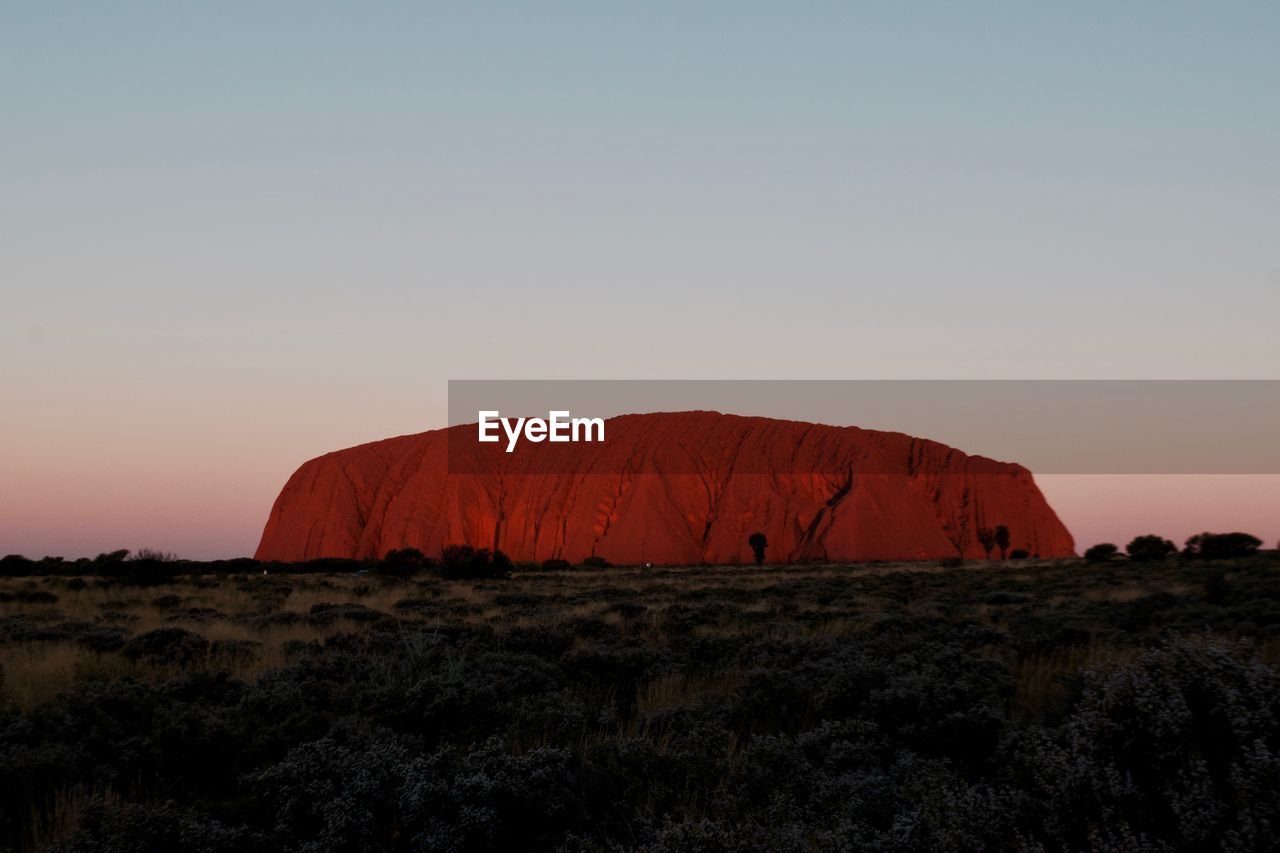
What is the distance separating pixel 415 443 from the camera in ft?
280

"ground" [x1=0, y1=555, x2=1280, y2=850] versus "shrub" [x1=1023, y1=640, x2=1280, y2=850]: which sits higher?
"shrub" [x1=1023, y1=640, x2=1280, y2=850]

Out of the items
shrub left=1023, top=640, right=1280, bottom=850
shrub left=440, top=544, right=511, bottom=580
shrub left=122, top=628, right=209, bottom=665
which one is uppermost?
shrub left=1023, top=640, right=1280, bottom=850

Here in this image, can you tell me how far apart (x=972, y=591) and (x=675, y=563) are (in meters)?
43.4

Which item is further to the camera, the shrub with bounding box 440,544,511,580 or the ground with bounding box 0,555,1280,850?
the shrub with bounding box 440,544,511,580

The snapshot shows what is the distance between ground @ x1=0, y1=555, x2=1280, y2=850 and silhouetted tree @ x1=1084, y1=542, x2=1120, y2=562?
30.6m

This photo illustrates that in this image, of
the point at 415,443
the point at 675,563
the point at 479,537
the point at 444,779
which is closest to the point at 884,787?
the point at 444,779

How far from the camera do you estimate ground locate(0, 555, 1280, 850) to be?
3898 mm

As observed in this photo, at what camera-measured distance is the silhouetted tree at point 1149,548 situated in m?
36.8

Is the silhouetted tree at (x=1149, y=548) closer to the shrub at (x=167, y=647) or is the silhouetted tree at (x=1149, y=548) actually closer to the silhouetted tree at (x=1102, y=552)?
the silhouetted tree at (x=1102, y=552)

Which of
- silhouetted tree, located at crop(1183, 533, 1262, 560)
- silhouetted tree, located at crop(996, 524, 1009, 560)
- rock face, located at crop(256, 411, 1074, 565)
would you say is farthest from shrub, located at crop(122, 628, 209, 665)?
silhouetted tree, located at crop(996, 524, 1009, 560)

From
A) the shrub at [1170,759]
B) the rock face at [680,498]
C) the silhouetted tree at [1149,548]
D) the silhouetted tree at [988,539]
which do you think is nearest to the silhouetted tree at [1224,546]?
the silhouetted tree at [1149,548]

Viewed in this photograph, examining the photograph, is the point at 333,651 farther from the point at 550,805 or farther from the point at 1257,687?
the point at 1257,687

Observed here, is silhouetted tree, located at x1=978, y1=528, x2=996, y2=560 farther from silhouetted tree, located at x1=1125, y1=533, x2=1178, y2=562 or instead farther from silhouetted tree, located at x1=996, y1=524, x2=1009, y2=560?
silhouetted tree, located at x1=1125, y1=533, x2=1178, y2=562

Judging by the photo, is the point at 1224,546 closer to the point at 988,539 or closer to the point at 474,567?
the point at 474,567
